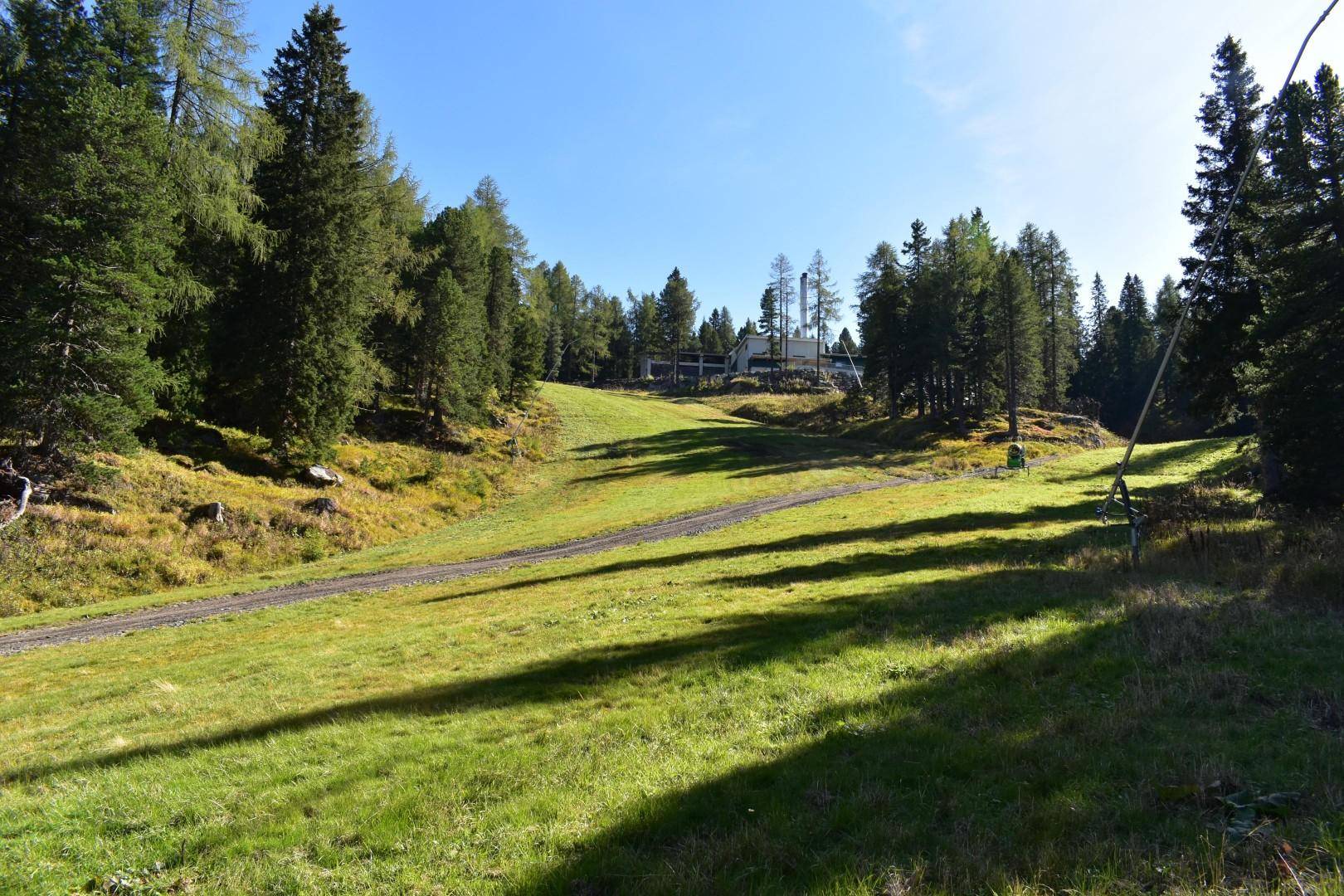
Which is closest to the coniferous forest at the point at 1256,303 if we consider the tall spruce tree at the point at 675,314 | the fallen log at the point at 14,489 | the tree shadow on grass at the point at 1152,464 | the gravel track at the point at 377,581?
the tree shadow on grass at the point at 1152,464

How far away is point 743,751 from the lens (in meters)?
6.11

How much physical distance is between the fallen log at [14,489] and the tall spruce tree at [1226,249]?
43808 mm

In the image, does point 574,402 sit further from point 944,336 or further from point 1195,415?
point 1195,415

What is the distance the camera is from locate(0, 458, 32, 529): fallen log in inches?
853

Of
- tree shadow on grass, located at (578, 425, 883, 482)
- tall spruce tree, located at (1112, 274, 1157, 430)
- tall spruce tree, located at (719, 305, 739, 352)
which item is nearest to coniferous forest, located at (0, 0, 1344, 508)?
tree shadow on grass, located at (578, 425, 883, 482)

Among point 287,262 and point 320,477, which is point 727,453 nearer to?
point 320,477

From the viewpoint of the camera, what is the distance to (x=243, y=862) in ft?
16.4

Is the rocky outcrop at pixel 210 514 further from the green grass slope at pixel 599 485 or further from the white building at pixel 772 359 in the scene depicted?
the white building at pixel 772 359

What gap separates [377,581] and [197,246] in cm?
2137

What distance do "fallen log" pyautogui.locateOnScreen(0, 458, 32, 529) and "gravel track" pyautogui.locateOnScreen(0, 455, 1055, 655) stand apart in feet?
21.2

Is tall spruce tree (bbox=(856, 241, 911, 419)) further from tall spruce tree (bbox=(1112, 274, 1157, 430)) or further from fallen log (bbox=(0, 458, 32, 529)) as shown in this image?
fallen log (bbox=(0, 458, 32, 529))

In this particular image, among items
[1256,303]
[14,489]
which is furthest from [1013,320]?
[14,489]

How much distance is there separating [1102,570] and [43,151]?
35977mm

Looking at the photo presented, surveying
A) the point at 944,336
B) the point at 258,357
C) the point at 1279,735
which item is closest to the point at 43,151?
the point at 258,357
